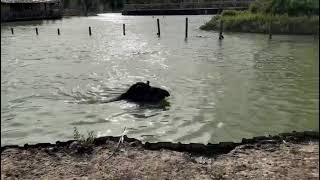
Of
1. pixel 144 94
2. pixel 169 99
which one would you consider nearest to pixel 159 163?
pixel 144 94

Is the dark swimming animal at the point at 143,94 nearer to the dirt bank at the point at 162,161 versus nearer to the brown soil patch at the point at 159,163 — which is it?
the dirt bank at the point at 162,161

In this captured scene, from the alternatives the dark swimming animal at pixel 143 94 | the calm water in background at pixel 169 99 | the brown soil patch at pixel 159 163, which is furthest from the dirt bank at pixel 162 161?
the dark swimming animal at pixel 143 94

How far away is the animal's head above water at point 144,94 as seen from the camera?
14.5 meters

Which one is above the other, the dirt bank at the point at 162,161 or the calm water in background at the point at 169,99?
the dirt bank at the point at 162,161

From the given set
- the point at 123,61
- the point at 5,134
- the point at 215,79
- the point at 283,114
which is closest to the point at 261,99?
the point at 283,114

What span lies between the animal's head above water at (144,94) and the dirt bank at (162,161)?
595cm

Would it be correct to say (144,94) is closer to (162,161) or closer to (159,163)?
(162,161)

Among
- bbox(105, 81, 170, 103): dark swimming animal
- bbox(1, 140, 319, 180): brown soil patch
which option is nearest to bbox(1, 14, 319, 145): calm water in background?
bbox(105, 81, 170, 103): dark swimming animal

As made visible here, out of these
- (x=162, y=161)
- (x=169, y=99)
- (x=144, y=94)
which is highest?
(x=162, y=161)

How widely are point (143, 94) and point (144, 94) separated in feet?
0.10

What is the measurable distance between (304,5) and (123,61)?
25314 millimetres

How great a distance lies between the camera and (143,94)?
1466 cm

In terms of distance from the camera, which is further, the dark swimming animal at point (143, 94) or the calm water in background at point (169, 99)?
the dark swimming animal at point (143, 94)

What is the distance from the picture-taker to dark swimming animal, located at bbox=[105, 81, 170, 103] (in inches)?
572
